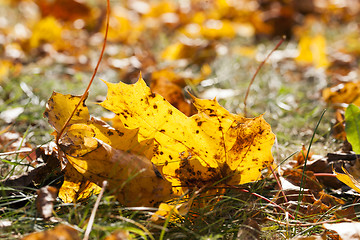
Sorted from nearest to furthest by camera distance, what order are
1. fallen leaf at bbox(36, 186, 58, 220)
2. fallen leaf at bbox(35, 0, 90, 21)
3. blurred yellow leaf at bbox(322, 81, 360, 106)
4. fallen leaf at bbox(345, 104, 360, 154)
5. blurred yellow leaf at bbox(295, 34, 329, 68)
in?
fallen leaf at bbox(36, 186, 58, 220) < fallen leaf at bbox(345, 104, 360, 154) < blurred yellow leaf at bbox(322, 81, 360, 106) < blurred yellow leaf at bbox(295, 34, 329, 68) < fallen leaf at bbox(35, 0, 90, 21)

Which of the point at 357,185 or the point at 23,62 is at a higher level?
the point at 357,185

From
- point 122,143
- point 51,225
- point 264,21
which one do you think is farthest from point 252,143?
point 264,21

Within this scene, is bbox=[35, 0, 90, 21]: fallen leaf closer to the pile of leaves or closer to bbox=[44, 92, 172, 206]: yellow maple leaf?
the pile of leaves

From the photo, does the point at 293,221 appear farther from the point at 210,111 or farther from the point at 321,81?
the point at 321,81

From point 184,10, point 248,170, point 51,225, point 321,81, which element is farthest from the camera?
point 184,10

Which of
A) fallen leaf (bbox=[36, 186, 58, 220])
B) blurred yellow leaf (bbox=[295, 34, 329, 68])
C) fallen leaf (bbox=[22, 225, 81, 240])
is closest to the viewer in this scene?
fallen leaf (bbox=[22, 225, 81, 240])

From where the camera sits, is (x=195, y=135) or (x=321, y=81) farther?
(x=321, y=81)

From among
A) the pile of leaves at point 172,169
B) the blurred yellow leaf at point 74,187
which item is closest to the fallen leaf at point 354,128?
the pile of leaves at point 172,169

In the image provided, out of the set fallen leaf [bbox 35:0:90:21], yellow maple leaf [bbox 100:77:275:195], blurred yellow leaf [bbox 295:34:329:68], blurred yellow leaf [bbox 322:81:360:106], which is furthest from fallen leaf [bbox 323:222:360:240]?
fallen leaf [bbox 35:0:90:21]
